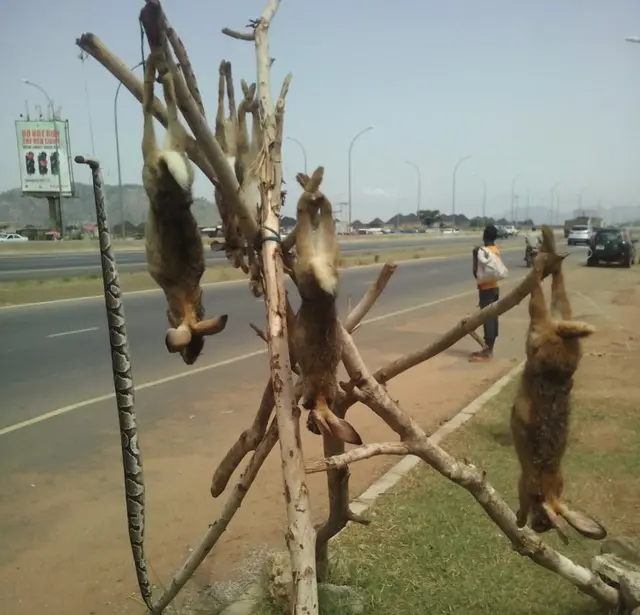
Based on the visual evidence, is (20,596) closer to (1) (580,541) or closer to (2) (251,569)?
(2) (251,569)

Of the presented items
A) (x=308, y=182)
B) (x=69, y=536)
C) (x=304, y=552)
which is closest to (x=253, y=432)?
(x=304, y=552)

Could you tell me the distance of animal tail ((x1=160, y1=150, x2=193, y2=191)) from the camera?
A: 76.8 inches

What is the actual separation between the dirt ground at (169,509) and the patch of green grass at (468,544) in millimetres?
509

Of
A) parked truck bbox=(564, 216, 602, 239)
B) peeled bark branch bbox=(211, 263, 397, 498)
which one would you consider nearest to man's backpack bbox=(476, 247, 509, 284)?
peeled bark branch bbox=(211, 263, 397, 498)

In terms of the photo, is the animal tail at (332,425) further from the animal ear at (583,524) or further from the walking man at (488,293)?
the walking man at (488,293)

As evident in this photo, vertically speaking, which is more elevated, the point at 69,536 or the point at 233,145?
the point at 233,145

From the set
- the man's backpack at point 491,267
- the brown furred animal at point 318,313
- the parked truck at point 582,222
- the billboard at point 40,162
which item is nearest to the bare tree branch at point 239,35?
the brown furred animal at point 318,313

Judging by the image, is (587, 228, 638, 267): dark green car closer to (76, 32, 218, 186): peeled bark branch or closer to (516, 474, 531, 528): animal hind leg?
(516, 474, 531, 528): animal hind leg

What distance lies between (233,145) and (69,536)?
10.0ft

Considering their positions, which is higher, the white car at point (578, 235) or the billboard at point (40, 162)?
the billboard at point (40, 162)

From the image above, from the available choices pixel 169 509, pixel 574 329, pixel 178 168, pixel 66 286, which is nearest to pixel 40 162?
pixel 66 286

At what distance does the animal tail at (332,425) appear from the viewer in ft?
6.15

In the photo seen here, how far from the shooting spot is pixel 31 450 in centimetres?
570

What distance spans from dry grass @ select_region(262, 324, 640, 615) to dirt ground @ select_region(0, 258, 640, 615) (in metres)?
0.45
